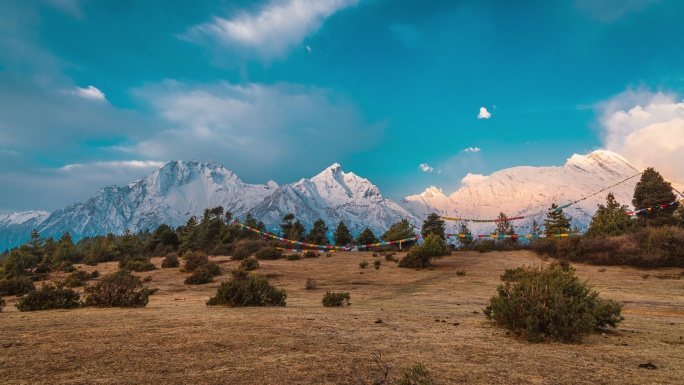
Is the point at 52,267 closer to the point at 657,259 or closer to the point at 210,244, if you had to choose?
the point at 210,244

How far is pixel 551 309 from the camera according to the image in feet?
22.3

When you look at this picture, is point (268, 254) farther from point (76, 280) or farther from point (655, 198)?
point (655, 198)

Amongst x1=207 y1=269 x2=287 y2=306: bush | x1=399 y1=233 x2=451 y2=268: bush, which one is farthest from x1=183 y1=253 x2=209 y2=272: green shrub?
x1=207 y1=269 x2=287 y2=306: bush

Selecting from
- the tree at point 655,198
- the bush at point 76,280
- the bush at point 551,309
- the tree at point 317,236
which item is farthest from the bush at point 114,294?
the tree at point 655,198

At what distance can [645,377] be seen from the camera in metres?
4.50

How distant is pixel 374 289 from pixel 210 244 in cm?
5029

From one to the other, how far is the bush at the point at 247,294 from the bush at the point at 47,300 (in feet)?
14.7

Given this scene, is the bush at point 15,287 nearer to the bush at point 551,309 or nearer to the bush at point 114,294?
the bush at point 114,294

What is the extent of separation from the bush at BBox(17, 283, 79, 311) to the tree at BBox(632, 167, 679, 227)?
223 feet

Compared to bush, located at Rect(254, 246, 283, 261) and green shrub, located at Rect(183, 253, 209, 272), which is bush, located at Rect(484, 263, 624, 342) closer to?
green shrub, located at Rect(183, 253, 209, 272)

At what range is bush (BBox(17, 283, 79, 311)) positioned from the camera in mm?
11148

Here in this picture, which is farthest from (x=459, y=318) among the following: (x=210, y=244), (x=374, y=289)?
(x=210, y=244)

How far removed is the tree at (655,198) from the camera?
5272 cm

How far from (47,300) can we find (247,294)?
6.48m
